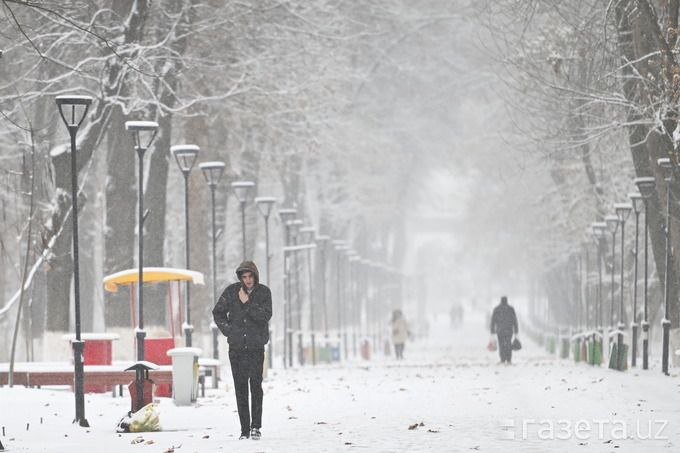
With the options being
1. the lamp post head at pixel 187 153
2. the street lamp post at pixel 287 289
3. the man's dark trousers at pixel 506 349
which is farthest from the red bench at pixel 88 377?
the street lamp post at pixel 287 289

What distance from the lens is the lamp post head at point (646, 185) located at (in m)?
30.1

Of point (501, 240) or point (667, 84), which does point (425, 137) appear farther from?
point (667, 84)

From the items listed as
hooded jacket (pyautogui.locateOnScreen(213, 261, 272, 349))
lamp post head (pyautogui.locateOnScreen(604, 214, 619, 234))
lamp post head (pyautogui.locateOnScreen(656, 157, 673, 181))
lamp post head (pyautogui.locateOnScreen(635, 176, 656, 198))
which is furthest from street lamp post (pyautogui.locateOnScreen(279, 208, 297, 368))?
hooded jacket (pyautogui.locateOnScreen(213, 261, 272, 349))

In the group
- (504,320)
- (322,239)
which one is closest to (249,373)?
(504,320)

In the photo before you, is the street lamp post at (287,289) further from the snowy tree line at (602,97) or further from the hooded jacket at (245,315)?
the hooded jacket at (245,315)

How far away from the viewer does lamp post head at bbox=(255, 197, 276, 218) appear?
122 feet

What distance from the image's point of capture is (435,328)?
122 m

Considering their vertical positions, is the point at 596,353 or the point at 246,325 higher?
the point at 246,325

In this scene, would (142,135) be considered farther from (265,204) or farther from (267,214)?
(265,204)

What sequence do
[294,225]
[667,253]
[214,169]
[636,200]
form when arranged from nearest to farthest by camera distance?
[214,169], [667,253], [636,200], [294,225]

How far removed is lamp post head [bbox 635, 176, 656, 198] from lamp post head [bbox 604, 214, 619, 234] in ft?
27.8

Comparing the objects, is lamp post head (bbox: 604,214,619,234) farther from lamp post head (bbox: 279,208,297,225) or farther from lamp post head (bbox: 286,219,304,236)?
lamp post head (bbox: 286,219,304,236)

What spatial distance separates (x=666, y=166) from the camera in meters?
28.2

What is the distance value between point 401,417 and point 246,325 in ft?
12.3
